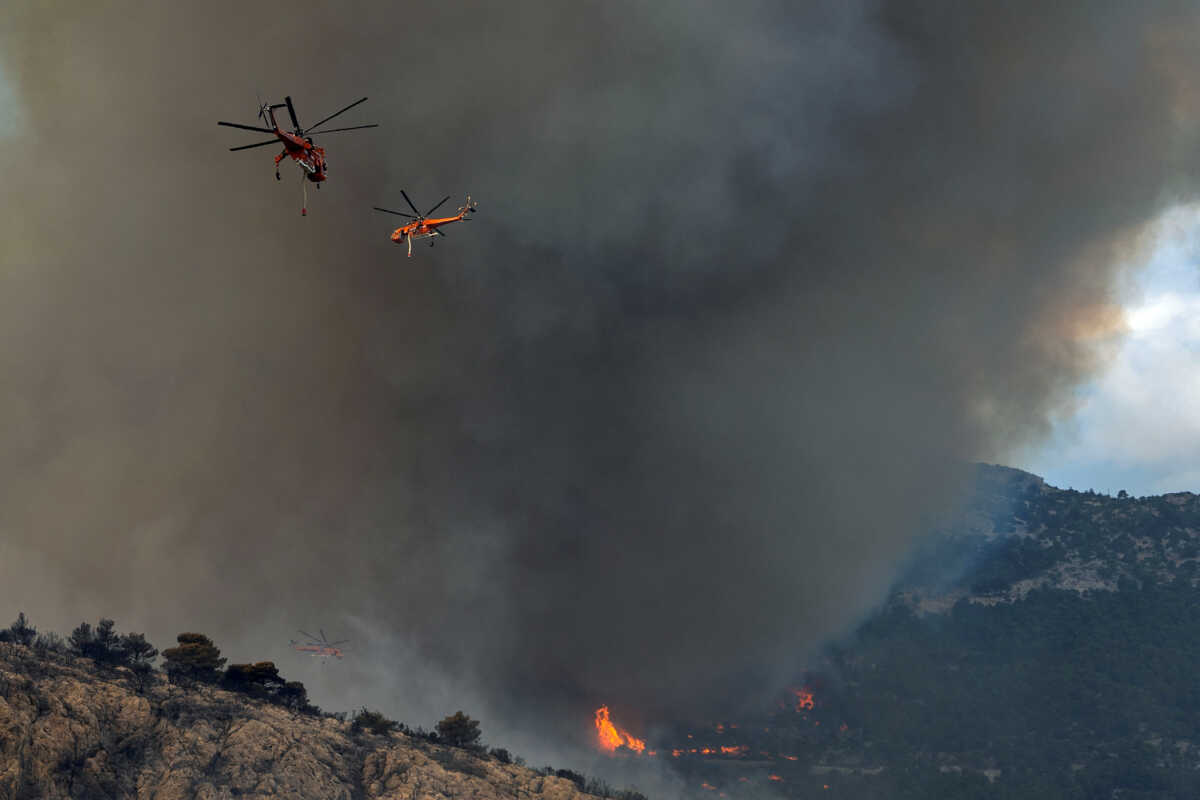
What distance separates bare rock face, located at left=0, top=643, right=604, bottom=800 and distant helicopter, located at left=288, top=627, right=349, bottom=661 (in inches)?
2353

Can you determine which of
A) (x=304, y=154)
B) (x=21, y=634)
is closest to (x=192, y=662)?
(x=21, y=634)

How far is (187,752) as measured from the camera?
85.4 m

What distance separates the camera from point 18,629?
99812 mm

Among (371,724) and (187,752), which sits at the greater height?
(371,724)

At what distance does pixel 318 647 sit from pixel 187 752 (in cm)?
7821

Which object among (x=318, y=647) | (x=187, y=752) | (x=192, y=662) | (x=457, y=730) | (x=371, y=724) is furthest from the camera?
(x=318, y=647)

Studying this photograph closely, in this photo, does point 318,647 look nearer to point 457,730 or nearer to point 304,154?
point 457,730

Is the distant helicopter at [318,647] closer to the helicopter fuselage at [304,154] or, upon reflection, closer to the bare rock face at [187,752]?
the bare rock face at [187,752]

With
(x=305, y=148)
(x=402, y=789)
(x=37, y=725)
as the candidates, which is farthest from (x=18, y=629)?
(x=305, y=148)

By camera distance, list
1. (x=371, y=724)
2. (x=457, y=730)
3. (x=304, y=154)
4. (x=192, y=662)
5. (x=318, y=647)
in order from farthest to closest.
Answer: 1. (x=318, y=647)
2. (x=457, y=730)
3. (x=371, y=724)
4. (x=192, y=662)
5. (x=304, y=154)

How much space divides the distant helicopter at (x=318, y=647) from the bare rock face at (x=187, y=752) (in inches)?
2353

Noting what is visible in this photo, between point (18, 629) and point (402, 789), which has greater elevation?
point (18, 629)

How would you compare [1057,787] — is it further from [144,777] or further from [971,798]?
[144,777]

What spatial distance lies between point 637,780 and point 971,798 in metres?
61.8
